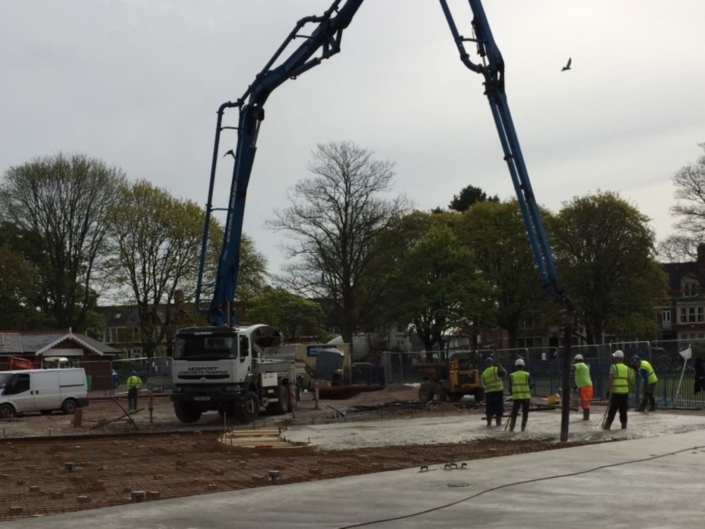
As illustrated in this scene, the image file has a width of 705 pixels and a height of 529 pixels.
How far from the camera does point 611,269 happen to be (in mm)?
66938

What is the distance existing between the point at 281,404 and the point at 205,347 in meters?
3.85

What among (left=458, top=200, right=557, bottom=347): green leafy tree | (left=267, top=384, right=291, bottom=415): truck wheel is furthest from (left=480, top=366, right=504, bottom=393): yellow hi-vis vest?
(left=458, top=200, right=557, bottom=347): green leafy tree

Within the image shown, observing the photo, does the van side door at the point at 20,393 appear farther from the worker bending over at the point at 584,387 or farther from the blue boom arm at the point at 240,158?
the worker bending over at the point at 584,387

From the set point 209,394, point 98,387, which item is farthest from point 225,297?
point 98,387

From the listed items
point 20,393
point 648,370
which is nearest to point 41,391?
point 20,393

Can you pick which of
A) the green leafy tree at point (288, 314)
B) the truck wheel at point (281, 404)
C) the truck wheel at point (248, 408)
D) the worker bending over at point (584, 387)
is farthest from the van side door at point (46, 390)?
the green leafy tree at point (288, 314)

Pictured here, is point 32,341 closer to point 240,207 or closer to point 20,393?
point 20,393

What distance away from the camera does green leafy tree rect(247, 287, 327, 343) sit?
6266cm

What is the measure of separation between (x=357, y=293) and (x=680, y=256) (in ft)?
64.8

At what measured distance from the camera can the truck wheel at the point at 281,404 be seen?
30453 millimetres

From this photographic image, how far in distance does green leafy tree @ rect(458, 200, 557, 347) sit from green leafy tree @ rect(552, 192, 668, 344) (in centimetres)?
266

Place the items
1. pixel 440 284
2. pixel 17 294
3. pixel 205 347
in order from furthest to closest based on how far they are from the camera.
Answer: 1. pixel 440 284
2. pixel 17 294
3. pixel 205 347

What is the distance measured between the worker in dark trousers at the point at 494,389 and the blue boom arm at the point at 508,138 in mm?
4256

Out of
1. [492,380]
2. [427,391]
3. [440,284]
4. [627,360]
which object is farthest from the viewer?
[440,284]
